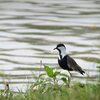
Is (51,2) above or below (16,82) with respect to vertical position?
above

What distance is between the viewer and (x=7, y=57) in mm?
12297

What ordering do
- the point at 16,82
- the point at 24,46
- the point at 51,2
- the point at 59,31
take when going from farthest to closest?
the point at 51,2
the point at 59,31
the point at 24,46
the point at 16,82

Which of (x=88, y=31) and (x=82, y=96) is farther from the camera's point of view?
(x=88, y=31)

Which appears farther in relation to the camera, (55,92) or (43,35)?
(43,35)

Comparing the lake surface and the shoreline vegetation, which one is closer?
the shoreline vegetation

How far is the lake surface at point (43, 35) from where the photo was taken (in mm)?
11242

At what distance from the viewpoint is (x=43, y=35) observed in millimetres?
14500

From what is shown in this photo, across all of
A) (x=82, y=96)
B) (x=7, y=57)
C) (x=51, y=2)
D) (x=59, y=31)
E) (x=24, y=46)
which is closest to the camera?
(x=82, y=96)

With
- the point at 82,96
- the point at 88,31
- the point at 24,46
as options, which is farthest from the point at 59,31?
the point at 82,96

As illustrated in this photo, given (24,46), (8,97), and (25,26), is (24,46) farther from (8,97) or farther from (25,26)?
(8,97)

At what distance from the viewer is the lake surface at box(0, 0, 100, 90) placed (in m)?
11.2

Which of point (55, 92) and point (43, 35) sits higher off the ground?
point (43, 35)

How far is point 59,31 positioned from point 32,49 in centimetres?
213

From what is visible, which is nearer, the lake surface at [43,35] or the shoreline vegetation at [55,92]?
the shoreline vegetation at [55,92]
